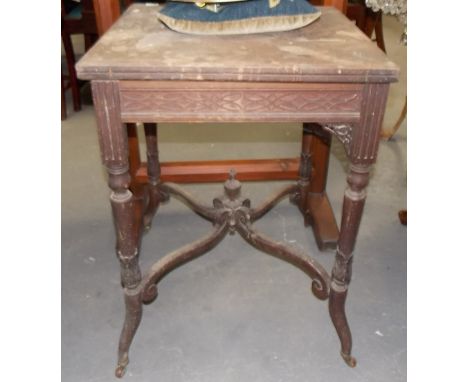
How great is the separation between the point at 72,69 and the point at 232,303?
1.80 meters

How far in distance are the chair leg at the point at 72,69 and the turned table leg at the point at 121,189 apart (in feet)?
5.90

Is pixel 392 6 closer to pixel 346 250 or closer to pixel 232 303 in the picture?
pixel 346 250

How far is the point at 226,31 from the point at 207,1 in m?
0.07

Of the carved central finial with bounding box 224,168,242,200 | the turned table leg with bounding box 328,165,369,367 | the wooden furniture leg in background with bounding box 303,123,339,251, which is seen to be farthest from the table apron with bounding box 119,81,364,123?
the wooden furniture leg in background with bounding box 303,123,339,251

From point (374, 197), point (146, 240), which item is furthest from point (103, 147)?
point (374, 197)

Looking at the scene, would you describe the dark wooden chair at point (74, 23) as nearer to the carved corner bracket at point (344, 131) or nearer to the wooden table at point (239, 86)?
the wooden table at point (239, 86)

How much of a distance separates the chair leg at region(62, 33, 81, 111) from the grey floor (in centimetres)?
85

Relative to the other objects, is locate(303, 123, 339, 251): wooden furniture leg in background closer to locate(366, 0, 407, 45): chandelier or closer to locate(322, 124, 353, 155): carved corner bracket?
locate(366, 0, 407, 45): chandelier

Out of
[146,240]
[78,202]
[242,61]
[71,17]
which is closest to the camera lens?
[242,61]

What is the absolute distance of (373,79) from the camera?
2.87ft

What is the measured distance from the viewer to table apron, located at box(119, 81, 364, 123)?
2.88ft

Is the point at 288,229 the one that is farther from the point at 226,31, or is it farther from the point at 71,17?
the point at 71,17

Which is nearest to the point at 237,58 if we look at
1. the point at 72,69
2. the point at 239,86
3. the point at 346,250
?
the point at 239,86

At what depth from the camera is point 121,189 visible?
1.00m
